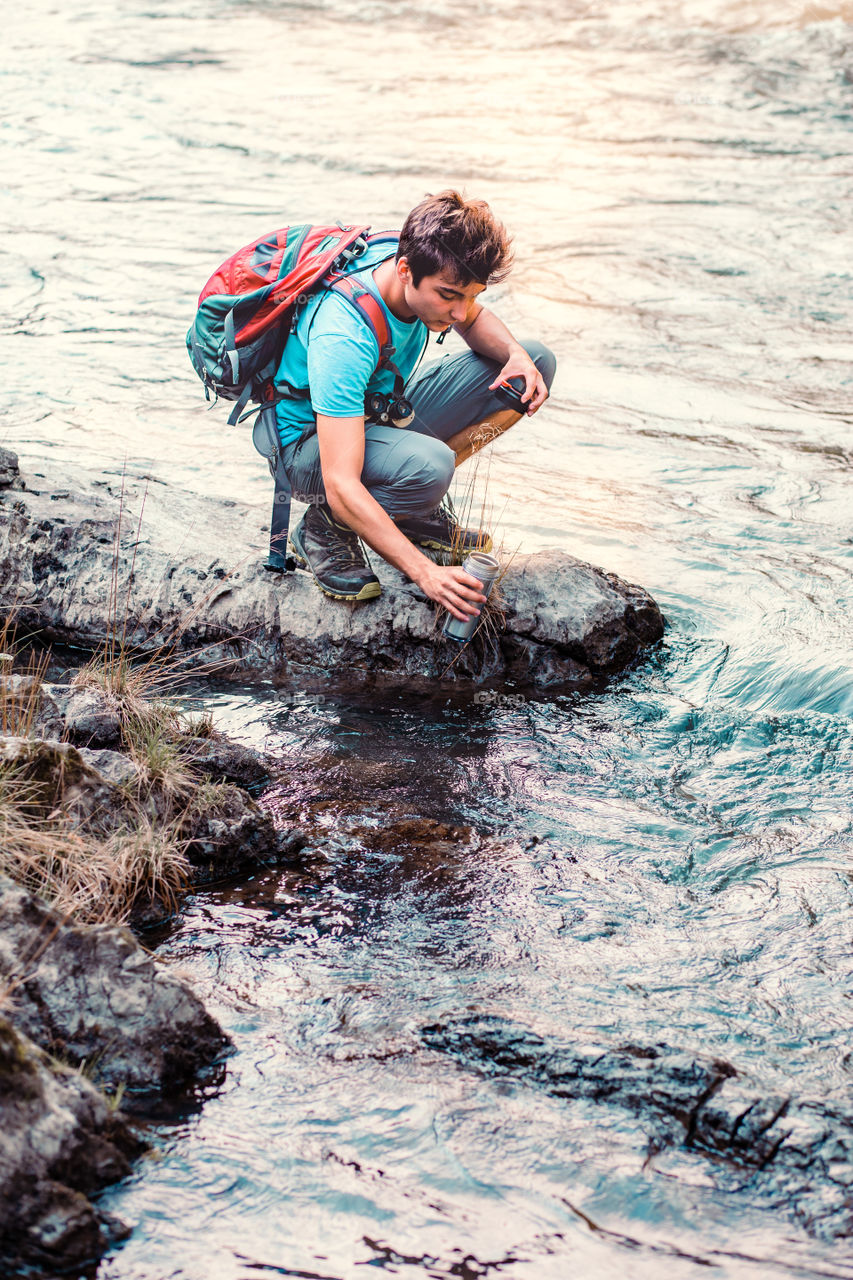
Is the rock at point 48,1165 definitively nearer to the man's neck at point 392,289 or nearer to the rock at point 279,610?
the rock at point 279,610

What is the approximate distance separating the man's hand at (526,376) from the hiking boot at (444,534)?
635 millimetres

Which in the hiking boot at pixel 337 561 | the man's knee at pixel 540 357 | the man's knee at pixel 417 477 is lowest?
the hiking boot at pixel 337 561

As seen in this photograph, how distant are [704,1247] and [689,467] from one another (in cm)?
595

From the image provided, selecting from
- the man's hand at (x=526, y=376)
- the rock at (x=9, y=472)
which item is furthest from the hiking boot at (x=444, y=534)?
the rock at (x=9, y=472)

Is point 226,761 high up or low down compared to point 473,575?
down

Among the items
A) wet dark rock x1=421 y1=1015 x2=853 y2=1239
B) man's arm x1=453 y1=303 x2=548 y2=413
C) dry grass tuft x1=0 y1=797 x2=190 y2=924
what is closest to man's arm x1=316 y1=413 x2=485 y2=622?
man's arm x1=453 y1=303 x2=548 y2=413

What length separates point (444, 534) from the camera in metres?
5.71

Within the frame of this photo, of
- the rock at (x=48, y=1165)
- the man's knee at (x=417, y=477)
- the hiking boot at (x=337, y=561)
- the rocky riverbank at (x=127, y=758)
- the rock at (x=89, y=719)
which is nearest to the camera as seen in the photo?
the rock at (x=48, y=1165)

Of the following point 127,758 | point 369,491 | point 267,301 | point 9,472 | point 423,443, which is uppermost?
point 267,301

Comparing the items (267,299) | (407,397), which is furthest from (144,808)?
(407,397)

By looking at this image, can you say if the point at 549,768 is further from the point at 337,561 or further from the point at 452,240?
the point at 452,240

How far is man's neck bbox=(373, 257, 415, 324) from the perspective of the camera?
491 centimetres

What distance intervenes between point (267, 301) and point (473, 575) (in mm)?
1451

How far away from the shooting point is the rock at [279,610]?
5.59 metres
